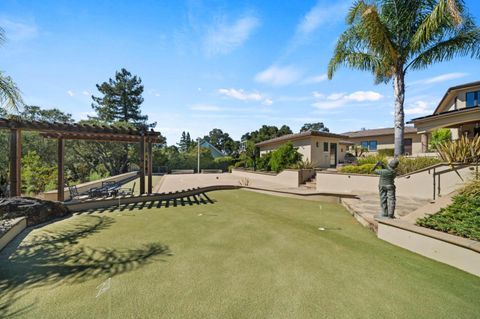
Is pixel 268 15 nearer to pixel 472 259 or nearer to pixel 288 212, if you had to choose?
pixel 288 212

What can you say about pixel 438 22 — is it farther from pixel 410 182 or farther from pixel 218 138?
pixel 218 138

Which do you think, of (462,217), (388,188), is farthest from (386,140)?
(462,217)

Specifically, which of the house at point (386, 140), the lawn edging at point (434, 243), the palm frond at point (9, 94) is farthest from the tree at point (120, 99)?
the lawn edging at point (434, 243)

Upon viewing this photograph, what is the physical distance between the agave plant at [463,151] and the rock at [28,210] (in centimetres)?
1329

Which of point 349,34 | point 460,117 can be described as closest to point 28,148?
point 349,34

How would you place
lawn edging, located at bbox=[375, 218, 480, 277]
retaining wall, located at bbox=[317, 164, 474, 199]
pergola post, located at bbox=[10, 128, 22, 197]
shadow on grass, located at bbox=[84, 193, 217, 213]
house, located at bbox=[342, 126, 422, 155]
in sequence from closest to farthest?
lawn edging, located at bbox=[375, 218, 480, 277]
pergola post, located at bbox=[10, 128, 22, 197]
retaining wall, located at bbox=[317, 164, 474, 199]
shadow on grass, located at bbox=[84, 193, 217, 213]
house, located at bbox=[342, 126, 422, 155]

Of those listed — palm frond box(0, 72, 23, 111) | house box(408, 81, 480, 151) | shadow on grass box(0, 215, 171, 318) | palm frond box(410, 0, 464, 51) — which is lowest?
shadow on grass box(0, 215, 171, 318)

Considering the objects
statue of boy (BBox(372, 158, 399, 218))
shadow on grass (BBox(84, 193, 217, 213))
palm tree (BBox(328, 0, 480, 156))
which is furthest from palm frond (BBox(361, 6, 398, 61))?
shadow on grass (BBox(84, 193, 217, 213))

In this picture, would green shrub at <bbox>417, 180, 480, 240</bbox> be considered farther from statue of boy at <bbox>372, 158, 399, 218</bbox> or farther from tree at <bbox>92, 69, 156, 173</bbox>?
tree at <bbox>92, 69, 156, 173</bbox>

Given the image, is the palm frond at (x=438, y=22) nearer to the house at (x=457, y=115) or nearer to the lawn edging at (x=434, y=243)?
the house at (x=457, y=115)

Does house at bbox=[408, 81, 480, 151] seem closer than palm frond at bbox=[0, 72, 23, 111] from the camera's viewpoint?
No

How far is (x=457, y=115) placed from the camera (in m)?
11.1

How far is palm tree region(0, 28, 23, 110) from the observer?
5.10m

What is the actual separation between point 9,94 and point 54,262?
4.78 metres
